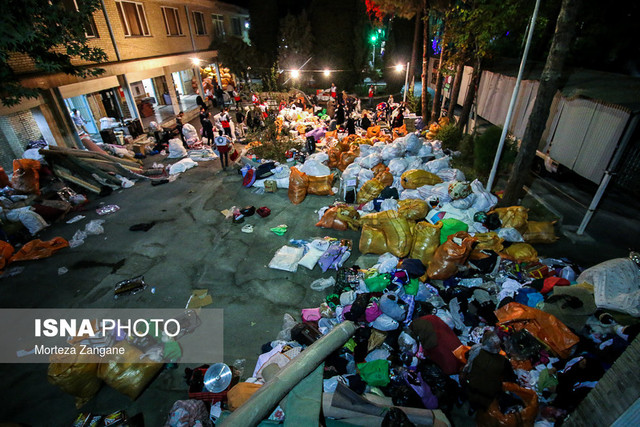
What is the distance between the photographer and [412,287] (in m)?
4.26

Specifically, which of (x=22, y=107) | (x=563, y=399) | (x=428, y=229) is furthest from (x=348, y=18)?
(x=563, y=399)

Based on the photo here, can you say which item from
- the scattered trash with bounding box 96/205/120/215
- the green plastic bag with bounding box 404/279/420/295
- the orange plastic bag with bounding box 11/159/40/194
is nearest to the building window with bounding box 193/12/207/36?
the orange plastic bag with bounding box 11/159/40/194

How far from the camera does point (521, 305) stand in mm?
3641

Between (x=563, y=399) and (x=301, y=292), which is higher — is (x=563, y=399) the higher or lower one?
the higher one

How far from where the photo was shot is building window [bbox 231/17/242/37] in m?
25.0

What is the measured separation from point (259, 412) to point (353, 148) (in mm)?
8707

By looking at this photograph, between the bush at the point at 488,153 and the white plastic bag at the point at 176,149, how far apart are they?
1002 cm

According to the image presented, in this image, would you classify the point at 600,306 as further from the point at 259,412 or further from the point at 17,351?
the point at 17,351

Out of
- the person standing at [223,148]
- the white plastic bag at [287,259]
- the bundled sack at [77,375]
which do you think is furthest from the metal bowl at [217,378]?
the person standing at [223,148]

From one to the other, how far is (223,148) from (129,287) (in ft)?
18.4

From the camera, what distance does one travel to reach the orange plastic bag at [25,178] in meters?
7.59

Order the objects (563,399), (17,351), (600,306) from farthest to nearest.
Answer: (17,351) → (600,306) → (563,399)

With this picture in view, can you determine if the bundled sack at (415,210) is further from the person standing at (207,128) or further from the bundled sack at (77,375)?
the person standing at (207,128)

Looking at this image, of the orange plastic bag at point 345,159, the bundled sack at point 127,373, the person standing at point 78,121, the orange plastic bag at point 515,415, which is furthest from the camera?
the person standing at point 78,121
